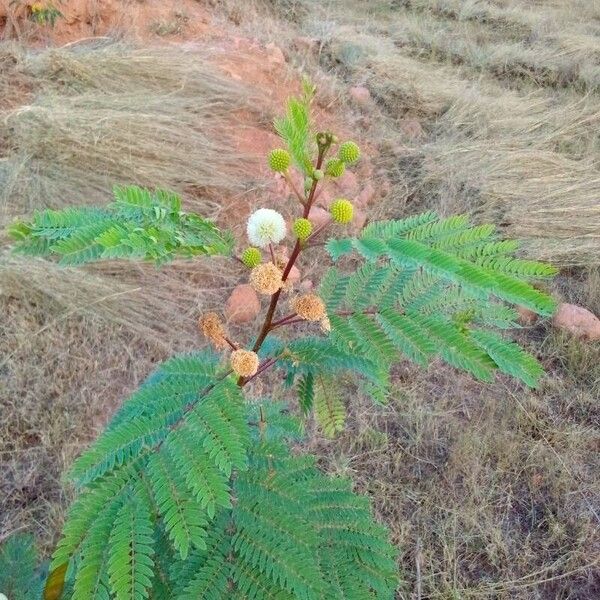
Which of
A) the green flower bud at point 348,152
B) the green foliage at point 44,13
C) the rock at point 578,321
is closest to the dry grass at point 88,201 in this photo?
the green foliage at point 44,13

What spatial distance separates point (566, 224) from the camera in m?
3.14

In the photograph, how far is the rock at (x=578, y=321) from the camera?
255 cm

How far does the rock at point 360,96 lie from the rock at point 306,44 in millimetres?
596

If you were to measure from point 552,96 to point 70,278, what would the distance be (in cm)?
345

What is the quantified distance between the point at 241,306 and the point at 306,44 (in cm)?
262

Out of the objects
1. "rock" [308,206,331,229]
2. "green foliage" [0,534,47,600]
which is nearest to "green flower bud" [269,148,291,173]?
"green foliage" [0,534,47,600]

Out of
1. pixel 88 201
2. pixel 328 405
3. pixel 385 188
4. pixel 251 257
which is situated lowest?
pixel 385 188

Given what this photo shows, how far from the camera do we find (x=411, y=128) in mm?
3922

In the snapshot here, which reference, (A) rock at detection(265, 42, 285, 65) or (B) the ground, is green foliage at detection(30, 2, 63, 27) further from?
(A) rock at detection(265, 42, 285, 65)

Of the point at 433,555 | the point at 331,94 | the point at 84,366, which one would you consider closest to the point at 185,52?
the point at 331,94

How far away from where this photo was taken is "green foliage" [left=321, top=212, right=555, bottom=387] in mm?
679

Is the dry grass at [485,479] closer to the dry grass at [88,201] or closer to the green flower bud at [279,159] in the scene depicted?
the dry grass at [88,201]

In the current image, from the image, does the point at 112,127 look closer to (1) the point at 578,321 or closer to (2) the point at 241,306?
(2) the point at 241,306

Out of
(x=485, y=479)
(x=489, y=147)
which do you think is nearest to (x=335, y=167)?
(x=485, y=479)
